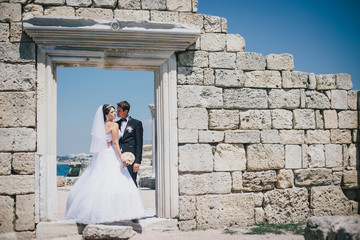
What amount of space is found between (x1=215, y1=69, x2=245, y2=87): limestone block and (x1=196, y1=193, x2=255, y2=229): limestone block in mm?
1798

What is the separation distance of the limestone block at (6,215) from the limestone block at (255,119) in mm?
3697

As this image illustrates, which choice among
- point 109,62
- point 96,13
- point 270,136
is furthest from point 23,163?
point 270,136

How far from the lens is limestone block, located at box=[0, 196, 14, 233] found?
15.8ft

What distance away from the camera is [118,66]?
5523mm

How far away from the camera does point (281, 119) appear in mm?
5824

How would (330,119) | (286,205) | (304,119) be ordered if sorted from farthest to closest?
(330,119) → (304,119) → (286,205)

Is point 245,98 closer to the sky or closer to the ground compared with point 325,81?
closer to the ground

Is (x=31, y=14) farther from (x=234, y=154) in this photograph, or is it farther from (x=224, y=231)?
(x=224, y=231)

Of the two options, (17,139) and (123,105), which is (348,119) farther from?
(17,139)

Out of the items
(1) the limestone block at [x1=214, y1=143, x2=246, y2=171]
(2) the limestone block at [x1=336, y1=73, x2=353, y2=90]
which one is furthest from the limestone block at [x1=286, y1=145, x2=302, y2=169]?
(2) the limestone block at [x1=336, y1=73, x2=353, y2=90]

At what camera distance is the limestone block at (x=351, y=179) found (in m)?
6.14

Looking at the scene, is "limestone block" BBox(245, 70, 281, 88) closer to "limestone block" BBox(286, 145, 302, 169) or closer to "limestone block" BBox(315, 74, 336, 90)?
"limestone block" BBox(315, 74, 336, 90)

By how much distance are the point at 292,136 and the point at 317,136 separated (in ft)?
1.74

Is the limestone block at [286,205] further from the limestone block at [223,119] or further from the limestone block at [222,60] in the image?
the limestone block at [222,60]
